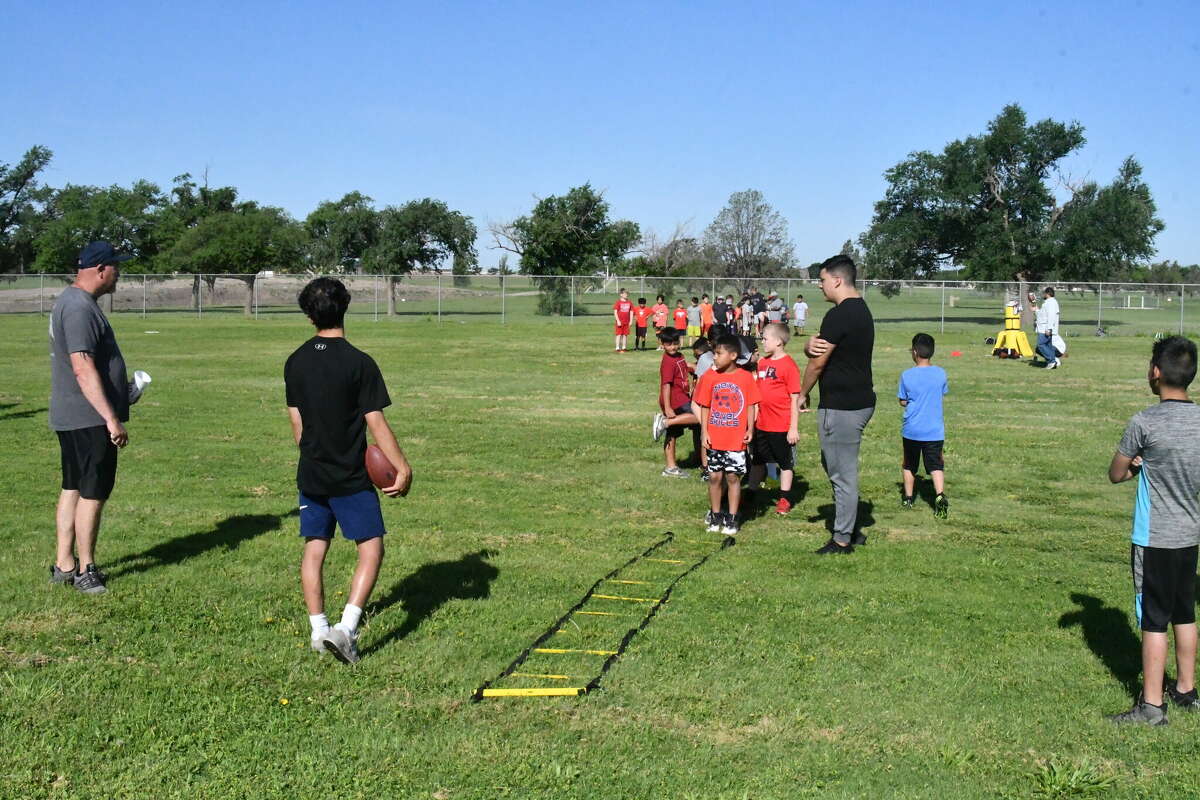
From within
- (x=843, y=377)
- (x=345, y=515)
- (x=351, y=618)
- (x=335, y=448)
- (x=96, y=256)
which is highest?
(x=96, y=256)

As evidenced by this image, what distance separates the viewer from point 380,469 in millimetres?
5152

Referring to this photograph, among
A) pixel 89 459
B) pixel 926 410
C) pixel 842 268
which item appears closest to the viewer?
pixel 89 459

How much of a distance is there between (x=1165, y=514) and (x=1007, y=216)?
5260 centimetres

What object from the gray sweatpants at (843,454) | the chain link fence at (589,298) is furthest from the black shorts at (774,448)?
the chain link fence at (589,298)

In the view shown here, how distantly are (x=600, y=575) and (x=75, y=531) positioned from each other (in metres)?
3.28

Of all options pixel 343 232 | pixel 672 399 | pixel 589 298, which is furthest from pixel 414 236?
pixel 672 399

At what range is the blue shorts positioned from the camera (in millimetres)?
5211

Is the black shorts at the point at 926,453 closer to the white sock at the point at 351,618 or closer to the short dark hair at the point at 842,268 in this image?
the short dark hair at the point at 842,268

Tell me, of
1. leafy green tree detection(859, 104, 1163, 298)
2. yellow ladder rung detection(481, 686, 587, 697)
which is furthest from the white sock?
leafy green tree detection(859, 104, 1163, 298)

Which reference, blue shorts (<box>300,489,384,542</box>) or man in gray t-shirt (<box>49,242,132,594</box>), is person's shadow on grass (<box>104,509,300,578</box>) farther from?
blue shorts (<box>300,489,384,542</box>)

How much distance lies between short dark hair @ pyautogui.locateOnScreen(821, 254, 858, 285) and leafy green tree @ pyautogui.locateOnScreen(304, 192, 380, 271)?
169ft

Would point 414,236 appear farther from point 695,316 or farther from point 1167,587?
point 1167,587

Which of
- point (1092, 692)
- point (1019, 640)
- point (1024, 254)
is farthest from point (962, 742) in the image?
point (1024, 254)

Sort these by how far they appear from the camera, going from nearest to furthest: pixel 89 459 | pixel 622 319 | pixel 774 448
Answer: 1. pixel 89 459
2. pixel 774 448
3. pixel 622 319
